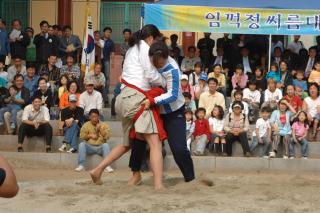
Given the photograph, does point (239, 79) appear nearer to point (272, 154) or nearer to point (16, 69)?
point (272, 154)

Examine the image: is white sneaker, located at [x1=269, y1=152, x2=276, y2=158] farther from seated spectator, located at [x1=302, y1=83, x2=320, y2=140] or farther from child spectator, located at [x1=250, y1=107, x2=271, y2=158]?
seated spectator, located at [x1=302, y1=83, x2=320, y2=140]

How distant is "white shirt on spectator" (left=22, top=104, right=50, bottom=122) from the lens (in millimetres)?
13117

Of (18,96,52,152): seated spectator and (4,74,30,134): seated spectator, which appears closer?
(18,96,52,152): seated spectator

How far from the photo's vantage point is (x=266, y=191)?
285 inches

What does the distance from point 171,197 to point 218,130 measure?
628 cm

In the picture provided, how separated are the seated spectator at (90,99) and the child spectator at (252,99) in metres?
2.88

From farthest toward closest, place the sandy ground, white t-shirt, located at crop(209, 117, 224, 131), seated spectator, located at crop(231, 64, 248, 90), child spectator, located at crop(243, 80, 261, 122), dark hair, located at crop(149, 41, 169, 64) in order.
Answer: seated spectator, located at crop(231, 64, 248, 90)
child spectator, located at crop(243, 80, 261, 122)
white t-shirt, located at crop(209, 117, 224, 131)
dark hair, located at crop(149, 41, 169, 64)
the sandy ground

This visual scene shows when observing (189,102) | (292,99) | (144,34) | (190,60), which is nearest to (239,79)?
(190,60)

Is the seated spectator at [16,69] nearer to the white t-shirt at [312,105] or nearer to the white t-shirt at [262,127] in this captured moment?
the white t-shirt at [262,127]

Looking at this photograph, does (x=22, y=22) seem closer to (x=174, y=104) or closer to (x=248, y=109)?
(x=248, y=109)

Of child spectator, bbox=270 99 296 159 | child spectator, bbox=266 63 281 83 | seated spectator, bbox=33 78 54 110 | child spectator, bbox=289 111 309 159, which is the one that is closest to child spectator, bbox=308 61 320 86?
child spectator, bbox=266 63 281 83

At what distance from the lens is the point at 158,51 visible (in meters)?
7.46

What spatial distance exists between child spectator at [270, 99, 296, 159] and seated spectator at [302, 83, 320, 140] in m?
0.45

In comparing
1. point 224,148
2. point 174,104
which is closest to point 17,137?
point 224,148
